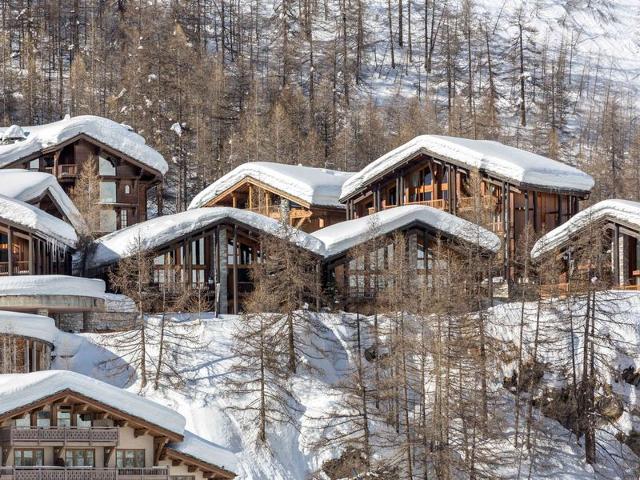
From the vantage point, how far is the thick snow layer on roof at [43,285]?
57219mm

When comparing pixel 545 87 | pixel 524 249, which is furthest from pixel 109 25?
pixel 524 249

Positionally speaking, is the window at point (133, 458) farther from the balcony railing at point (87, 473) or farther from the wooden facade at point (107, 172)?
the wooden facade at point (107, 172)

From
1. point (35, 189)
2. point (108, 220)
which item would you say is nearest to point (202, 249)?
point (35, 189)

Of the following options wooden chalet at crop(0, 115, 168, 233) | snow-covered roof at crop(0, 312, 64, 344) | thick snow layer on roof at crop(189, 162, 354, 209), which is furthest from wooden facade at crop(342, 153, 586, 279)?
snow-covered roof at crop(0, 312, 64, 344)

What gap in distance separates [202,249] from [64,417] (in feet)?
80.7

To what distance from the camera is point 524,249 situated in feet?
220

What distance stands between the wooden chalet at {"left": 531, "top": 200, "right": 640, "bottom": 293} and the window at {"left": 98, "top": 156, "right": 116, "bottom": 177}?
26.3 metres

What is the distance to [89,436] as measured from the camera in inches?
1572

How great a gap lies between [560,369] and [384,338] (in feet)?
22.3

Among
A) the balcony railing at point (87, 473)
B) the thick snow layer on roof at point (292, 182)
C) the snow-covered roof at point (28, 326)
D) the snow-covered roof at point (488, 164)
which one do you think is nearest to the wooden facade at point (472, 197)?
the snow-covered roof at point (488, 164)

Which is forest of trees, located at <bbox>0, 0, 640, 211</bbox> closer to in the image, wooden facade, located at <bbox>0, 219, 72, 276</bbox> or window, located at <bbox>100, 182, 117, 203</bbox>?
window, located at <bbox>100, 182, 117, 203</bbox>

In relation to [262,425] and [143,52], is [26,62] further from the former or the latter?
[262,425]

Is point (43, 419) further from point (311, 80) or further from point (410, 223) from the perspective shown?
point (311, 80)

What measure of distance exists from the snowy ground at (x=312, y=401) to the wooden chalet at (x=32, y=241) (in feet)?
19.8
